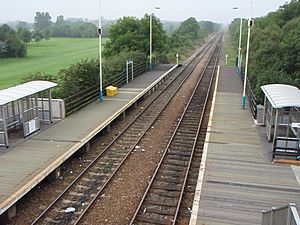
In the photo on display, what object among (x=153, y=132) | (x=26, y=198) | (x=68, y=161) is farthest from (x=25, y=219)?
(x=153, y=132)

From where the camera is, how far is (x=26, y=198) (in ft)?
39.2

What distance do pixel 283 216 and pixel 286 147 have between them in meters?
7.29

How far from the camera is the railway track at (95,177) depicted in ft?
36.1

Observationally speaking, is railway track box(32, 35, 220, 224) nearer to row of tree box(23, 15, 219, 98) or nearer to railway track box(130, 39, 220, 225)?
railway track box(130, 39, 220, 225)

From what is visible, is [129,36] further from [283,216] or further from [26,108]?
[283,216]

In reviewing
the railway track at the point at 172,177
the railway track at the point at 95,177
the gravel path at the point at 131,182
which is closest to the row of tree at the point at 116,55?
the railway track at the point at 95,177

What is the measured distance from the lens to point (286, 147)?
13.9 meters

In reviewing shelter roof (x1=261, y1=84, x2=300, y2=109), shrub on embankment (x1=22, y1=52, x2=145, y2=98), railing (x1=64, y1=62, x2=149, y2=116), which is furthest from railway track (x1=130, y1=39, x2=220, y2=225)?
shrub on embankment (x1=22, y1=52, x2=145, y2=98)

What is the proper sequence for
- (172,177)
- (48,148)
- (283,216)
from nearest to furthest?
(283,216) < (172,177) < (48,148)

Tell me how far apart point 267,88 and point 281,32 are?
23748mm

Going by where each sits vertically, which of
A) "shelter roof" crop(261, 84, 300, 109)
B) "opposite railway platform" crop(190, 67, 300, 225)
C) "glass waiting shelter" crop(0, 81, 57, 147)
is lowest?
"opposite railway platform" crop(190, 67, 300, 225)

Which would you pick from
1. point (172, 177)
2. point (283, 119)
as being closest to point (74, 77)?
point (172, 177)

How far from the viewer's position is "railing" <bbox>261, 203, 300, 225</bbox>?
646 cm

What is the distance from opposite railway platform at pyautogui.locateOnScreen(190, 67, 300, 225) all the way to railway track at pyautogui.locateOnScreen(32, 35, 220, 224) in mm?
3287
